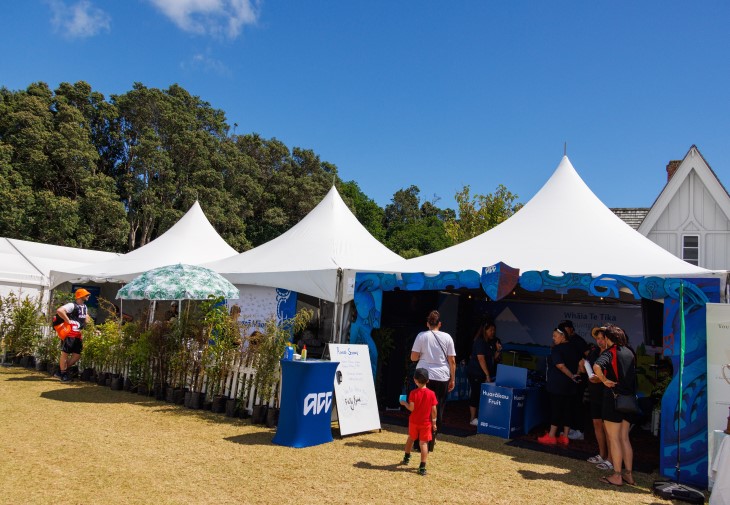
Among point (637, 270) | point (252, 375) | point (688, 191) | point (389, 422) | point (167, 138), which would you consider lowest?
point (389, 422)

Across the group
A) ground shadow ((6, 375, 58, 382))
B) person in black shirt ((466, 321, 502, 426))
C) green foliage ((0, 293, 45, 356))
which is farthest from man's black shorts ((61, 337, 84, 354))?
person in black shirt ((466, 321, 502, 426))

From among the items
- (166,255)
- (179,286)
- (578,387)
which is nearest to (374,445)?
(578,387)

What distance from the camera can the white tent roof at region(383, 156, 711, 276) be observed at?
7.23 metres

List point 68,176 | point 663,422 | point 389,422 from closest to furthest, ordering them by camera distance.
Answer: point 663,422 < point 389,422 < point 68,176

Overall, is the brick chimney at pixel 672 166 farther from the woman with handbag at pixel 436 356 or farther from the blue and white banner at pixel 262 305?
the woman with handbag at pixel 436 356

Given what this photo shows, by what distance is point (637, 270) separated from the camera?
6805 mm

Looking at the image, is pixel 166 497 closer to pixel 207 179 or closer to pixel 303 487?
pixel 303 487

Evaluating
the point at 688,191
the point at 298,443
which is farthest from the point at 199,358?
the point at 688,191

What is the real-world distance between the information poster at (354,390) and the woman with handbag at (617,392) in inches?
105

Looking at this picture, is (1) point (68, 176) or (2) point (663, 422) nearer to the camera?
(2) point (663, 422)

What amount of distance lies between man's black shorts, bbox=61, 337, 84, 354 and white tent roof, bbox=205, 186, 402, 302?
2.65 metres

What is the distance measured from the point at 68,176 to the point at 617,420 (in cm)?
2777

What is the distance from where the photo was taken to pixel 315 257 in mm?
9586

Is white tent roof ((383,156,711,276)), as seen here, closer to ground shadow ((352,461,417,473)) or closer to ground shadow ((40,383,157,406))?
ground shadow ((352,461,417,473))
